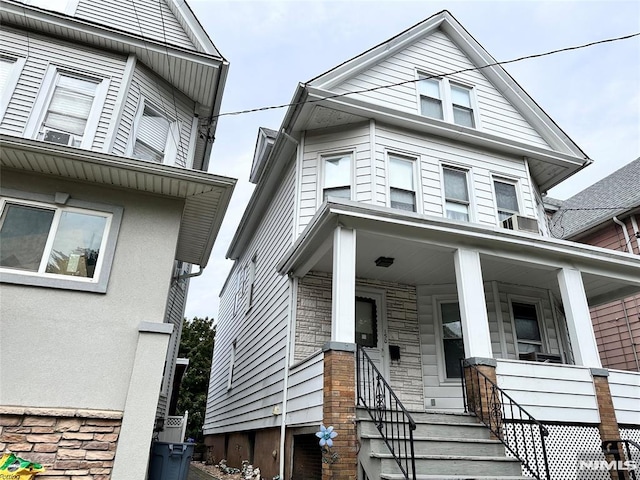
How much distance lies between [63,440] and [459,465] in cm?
424

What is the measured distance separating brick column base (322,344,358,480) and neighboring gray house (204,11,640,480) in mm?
16

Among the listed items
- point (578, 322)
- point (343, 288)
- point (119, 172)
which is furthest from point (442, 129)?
point (119, 172)

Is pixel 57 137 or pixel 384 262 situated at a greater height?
pixel 57 137

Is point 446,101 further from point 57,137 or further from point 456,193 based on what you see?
point 57,137

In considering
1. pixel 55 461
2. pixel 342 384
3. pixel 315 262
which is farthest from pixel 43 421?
pixel 315 262

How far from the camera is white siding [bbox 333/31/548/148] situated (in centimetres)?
931

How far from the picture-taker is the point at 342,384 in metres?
5.21

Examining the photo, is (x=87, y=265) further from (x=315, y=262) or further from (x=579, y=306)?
(x=579, y=306)

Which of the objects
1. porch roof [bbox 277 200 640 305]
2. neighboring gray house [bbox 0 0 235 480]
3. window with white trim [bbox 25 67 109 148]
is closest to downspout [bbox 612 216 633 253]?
porch roof [bbox 277 200 640 305]

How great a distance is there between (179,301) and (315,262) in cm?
509

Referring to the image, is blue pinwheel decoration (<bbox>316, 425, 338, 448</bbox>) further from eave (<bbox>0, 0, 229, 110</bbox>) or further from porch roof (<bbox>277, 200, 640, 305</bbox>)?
eave (<bbox>0, 0, 229, 110</bbox>)

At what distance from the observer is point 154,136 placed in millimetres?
7438

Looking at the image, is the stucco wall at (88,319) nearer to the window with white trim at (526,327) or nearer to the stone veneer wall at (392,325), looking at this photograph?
the stone veneer wall at (392,325)

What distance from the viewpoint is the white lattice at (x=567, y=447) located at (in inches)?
223
